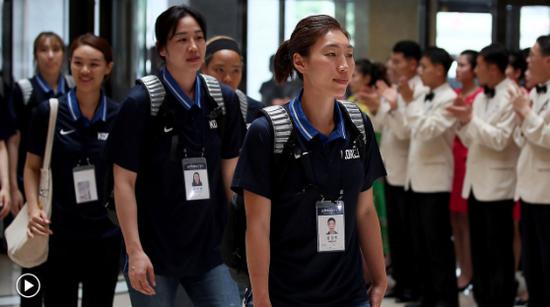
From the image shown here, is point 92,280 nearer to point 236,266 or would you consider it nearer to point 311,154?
→ point 236,266

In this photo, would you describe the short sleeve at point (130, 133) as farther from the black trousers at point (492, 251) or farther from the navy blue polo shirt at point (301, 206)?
the black trousers at point (492, 251)

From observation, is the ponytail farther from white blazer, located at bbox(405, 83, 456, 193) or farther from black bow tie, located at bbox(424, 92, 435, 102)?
black bow tie, located at bbox(424, 92, 435, 102)

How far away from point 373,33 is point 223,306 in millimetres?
5280

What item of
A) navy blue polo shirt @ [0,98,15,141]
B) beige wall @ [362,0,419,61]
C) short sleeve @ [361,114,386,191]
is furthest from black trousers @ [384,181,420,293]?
short sleeve @ [361,114,386,191]

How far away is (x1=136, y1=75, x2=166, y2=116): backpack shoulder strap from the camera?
2.97 m

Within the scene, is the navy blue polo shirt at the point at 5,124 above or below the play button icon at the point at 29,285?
above

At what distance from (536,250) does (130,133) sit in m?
3.08

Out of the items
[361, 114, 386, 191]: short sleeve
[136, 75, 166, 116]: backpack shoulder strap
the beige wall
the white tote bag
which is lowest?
the white tote bag

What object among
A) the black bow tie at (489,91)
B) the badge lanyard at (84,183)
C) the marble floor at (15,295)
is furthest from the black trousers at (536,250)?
the badge lanyard at (84,183)

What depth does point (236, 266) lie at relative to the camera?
8.85 feet

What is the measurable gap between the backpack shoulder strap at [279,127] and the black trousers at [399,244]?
3783 millimetres

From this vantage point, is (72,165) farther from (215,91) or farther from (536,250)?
(536,250)

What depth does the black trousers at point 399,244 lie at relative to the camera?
20.5ft

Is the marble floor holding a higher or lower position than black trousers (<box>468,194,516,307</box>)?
lower
